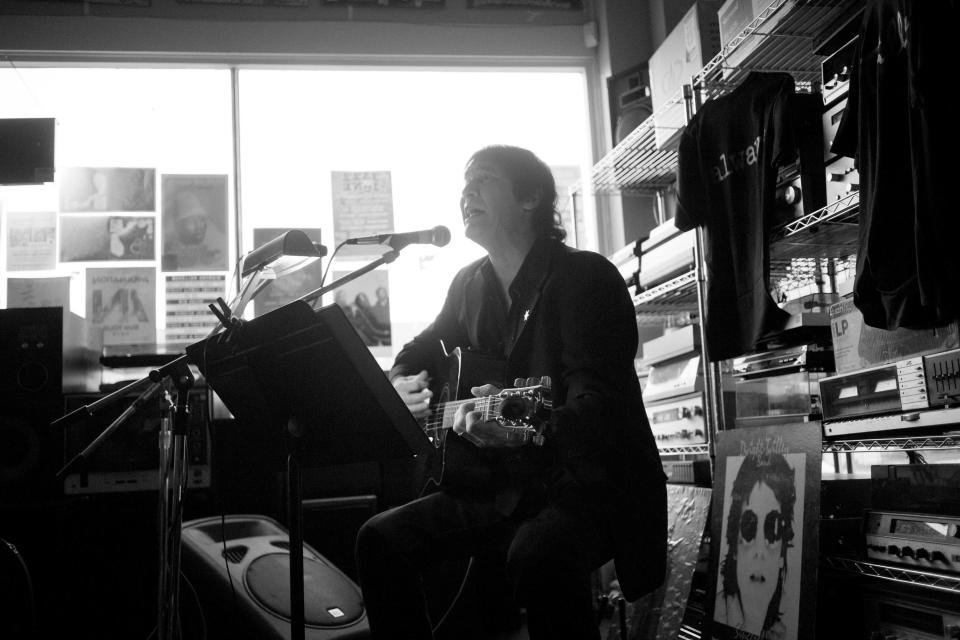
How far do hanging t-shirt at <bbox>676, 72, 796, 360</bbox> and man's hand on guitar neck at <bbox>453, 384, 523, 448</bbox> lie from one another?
0.82 m

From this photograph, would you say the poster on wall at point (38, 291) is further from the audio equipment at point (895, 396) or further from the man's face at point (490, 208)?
the audio equipment at point (895, 396)

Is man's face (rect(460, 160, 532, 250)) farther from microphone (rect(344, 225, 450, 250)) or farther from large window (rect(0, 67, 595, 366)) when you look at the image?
large window (rect(0, 67, 595, 366))

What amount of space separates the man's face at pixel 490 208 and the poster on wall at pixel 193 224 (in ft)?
5.70

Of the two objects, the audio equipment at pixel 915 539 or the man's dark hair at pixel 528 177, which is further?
the man's dark hair at pixel 528 177

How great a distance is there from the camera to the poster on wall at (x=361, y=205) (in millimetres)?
3795

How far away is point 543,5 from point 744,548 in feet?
9.44

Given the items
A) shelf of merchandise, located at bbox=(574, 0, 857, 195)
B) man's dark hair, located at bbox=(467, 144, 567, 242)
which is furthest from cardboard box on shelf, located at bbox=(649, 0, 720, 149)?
man's dark hair, located at bbox=(467, 144, 567, 242)

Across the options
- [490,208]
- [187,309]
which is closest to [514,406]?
[490,208]

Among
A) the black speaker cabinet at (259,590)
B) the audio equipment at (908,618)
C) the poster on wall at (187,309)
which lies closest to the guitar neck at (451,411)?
the black speaker cabinet at (259,590)

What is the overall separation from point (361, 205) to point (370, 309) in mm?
485

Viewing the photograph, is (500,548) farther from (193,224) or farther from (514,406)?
(193,224)

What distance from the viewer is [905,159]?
166cm

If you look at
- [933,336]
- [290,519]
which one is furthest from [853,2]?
[290,519]

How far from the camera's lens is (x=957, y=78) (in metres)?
1.56
